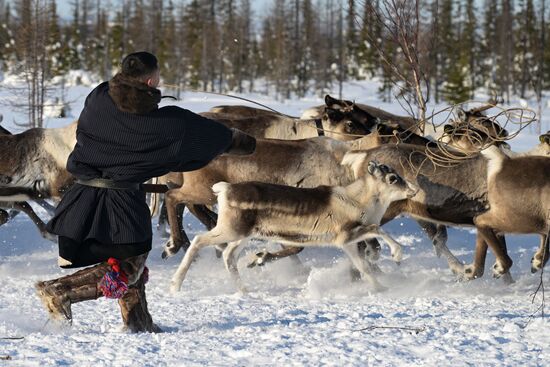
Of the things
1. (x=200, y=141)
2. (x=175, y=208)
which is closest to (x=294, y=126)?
(x=175, y=208)

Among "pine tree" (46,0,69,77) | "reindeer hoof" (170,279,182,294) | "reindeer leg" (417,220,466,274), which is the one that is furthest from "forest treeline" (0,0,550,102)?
"reindeer hoof" (170,279,182,294)

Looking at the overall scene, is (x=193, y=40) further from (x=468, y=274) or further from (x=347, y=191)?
(x=347, y=191)

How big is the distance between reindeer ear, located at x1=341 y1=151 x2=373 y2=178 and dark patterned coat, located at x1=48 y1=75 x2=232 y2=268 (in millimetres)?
4127

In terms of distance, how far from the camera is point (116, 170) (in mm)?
4988

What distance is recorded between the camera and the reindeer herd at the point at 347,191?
7715mm

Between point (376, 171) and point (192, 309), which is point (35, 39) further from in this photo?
point (192, 309)

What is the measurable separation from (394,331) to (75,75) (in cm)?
5074

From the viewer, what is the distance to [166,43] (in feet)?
191

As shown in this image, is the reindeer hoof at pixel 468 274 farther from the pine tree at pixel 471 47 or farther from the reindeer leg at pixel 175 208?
the pine tree at pixel 471 47

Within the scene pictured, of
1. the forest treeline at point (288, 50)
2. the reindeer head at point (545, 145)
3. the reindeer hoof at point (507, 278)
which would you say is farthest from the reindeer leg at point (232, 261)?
the forest treeline at point (288, 50)

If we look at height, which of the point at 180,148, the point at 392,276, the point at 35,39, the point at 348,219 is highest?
the point at 35,39

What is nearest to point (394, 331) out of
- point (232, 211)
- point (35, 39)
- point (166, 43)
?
point (232, 211)

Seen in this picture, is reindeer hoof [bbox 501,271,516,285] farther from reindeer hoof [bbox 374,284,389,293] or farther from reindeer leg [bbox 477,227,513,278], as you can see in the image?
reindeer hoof [bbox 374,284,389,293]

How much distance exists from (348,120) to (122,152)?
19.8 ft
